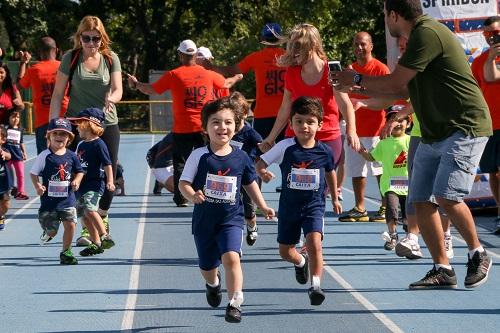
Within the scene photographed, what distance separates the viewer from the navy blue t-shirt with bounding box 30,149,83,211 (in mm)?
10844

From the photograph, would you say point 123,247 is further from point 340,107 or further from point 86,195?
point 340,107

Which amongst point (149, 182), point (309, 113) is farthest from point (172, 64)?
point (309, 113)

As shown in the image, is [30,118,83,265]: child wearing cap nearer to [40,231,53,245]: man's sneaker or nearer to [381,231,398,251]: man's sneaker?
[40,231,53,245]: man's sneaker

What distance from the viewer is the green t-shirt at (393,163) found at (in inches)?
457

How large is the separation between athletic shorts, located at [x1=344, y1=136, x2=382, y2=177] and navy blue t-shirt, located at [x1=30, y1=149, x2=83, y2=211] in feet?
14.1

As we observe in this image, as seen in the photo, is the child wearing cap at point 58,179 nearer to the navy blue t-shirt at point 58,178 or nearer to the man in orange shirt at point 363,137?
the navy blue t-shirt at point 58,178

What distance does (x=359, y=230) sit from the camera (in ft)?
43.1

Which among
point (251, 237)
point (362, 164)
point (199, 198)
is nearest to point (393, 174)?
point (251, 237)

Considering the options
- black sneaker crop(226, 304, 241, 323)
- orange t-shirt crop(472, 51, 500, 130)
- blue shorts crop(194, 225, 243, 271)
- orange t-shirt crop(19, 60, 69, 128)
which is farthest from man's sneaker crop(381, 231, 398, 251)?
black sneaker crop(226, 304, 241, 323)

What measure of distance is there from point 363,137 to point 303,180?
19.3 feet

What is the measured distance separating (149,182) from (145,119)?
82.3ft

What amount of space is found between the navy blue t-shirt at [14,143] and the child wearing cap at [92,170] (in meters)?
6.54

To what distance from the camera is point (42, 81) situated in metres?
13.5

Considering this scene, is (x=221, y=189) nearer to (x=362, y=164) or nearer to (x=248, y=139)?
(x=248, y=139)
